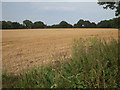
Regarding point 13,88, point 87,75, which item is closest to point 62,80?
point 87,75

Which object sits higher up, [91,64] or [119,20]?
[119,20]

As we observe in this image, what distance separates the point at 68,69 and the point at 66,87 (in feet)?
3.36

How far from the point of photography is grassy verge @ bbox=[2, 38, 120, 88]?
314 cm

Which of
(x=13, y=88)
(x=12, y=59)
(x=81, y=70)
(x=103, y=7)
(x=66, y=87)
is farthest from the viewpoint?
(x=103, y=7)

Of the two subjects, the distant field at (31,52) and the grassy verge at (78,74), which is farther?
the distant field at (31,52)

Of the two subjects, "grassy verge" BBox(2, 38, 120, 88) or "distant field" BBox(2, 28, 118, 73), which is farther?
"distant field" BBox(2, 28, 118, 73)

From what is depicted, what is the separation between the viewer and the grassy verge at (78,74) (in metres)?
3.14

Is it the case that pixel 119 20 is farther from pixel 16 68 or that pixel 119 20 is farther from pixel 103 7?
pixel 16 68

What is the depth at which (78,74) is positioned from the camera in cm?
333

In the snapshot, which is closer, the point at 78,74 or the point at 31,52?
the point at 78,74

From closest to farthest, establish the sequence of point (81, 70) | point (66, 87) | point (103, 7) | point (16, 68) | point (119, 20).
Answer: point (66, 87)
point (81, 70)
point (16, 68)
point (119, 20)
point (103, 7)

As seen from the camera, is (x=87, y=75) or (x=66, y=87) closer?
(x=66, y=87)

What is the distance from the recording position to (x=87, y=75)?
10.9 ft

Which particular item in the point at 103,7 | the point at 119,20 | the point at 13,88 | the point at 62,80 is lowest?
the point at 13,88
